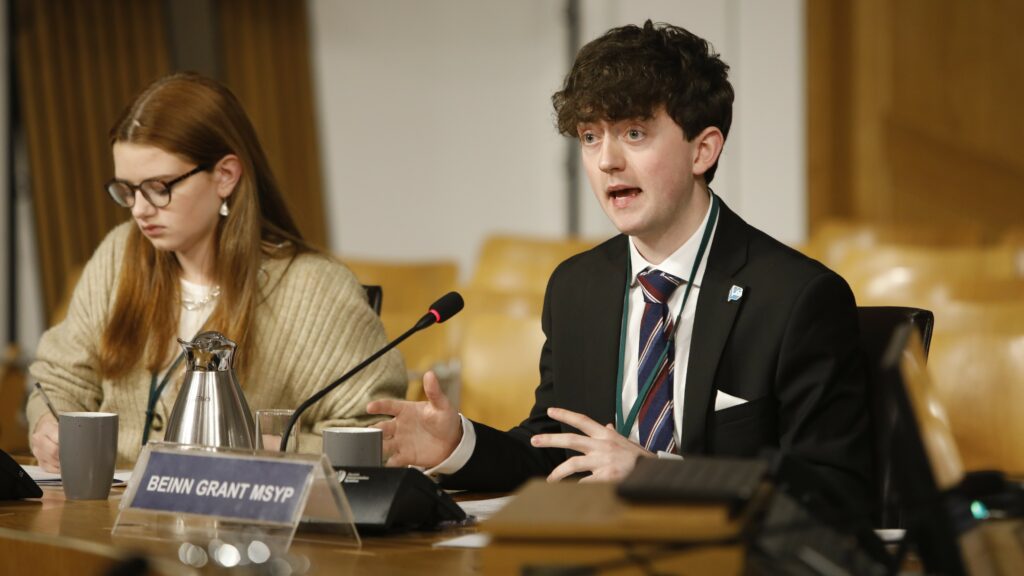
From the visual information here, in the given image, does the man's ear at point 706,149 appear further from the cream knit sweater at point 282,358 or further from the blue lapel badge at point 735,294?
the cream knit sweater at point 282,358

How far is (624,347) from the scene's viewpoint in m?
2.04

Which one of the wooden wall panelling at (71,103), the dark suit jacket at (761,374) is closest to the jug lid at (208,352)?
the dark suit jacket at (761,374)

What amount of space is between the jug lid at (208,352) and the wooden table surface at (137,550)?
0.79 feet

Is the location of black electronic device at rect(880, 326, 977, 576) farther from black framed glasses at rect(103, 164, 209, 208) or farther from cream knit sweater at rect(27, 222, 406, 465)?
black framed glasses at rect(103, 164, 209, 208)

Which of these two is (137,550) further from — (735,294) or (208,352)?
(735,294)

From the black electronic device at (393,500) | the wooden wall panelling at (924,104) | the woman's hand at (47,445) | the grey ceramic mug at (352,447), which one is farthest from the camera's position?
the wooden wall panelling at (924,104)

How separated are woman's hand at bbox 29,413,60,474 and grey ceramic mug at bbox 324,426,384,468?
0.59 meters

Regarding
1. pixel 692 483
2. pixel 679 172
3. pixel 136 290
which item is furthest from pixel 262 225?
pixel 692 483

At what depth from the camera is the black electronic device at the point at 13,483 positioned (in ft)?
6.07

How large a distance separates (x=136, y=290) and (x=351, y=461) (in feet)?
3.23

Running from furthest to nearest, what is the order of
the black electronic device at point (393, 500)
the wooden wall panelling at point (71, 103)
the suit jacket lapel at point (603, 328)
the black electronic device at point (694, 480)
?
the wooden wall panelling at point (71, 103), the suit jacket lapel at point (603, 328), the black electronic device at point (393, 500), the black electronic device at point (694, 480)

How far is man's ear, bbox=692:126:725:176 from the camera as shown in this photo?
77.3 inches

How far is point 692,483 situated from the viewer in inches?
44.9

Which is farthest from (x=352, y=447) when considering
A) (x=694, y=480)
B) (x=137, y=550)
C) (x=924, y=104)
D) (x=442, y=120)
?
(x=442, y=120)
